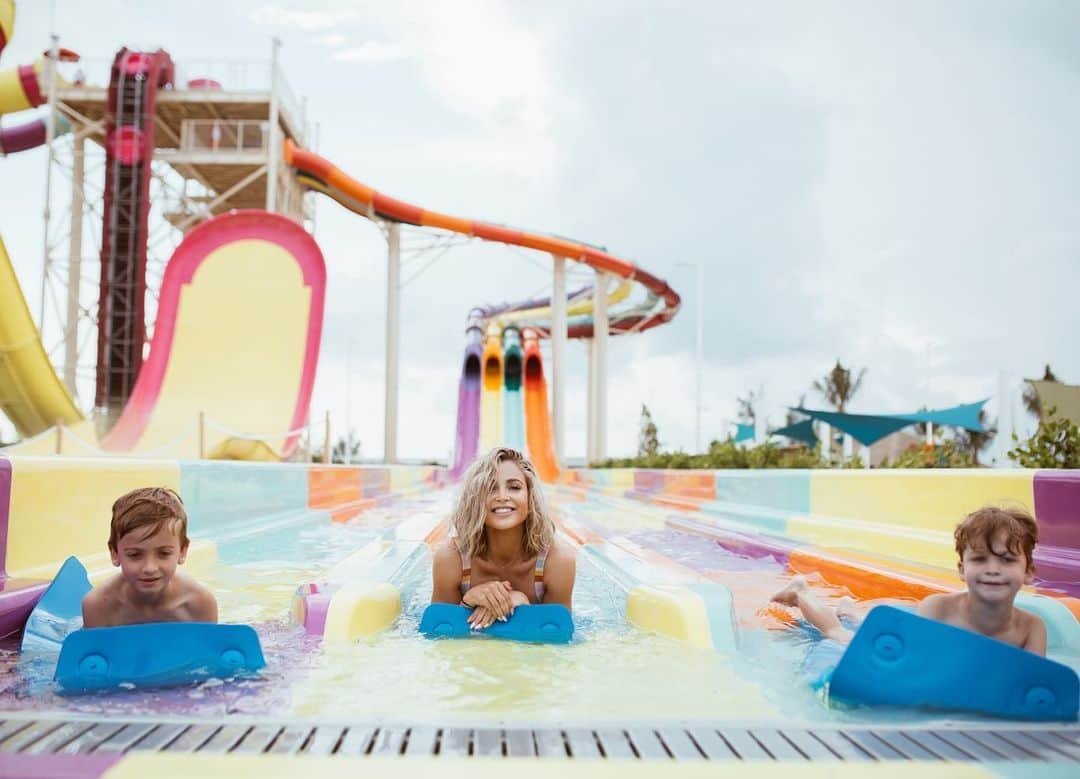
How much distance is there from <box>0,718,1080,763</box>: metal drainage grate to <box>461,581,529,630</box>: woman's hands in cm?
97

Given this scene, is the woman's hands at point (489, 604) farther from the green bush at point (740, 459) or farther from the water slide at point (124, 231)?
the water slide at point (124, 231)

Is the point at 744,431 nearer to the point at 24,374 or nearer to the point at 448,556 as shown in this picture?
the point at 24,374

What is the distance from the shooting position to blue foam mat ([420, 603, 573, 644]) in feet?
7.95

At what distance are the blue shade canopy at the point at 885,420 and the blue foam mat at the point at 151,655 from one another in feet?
46.0

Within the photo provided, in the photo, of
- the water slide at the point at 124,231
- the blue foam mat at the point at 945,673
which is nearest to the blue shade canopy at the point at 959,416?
the water slide at the point at 124,231

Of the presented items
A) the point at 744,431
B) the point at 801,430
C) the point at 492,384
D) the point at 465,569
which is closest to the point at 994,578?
the point at 465,569

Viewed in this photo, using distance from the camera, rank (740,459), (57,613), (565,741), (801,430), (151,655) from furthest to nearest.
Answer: (801,430) → (740,459) → (57,613) → (151,655) → (565,741)

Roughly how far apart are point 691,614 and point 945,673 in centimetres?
83

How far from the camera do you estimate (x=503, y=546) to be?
2.63m

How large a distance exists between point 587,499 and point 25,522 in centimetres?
663

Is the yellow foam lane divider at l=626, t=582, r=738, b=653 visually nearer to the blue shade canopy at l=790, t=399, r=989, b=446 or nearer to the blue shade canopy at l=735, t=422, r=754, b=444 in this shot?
the blue shade canopy at l=790, t=399, r=989, b=446

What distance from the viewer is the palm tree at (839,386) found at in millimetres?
35719

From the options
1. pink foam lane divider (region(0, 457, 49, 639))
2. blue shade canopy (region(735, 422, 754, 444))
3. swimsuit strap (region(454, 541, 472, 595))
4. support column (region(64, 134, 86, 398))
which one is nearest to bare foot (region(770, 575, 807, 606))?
swimsuit strap (region(454, 541, 472, 595))

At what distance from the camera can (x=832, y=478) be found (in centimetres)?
503
